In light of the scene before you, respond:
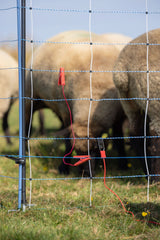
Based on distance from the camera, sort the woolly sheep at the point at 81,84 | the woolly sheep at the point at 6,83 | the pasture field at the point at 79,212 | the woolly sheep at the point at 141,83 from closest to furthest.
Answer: the pasture field at the point at 79,212
the woolly sheep at the point at 141,83
the woolly sheep at the point at 81,84
the woolly sheep at the point at 6,83

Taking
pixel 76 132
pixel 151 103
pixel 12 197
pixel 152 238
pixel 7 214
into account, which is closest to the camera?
pixel 152 238

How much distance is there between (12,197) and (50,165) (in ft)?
4.54

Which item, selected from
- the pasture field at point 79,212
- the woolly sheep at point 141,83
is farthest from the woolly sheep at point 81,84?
the pasture field at point 79,212

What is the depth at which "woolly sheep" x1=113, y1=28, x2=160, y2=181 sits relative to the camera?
9.02ft

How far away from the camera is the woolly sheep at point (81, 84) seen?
3428 millimetres

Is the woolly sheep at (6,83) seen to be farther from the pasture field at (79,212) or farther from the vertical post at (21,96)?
the vertical post at (21,96)

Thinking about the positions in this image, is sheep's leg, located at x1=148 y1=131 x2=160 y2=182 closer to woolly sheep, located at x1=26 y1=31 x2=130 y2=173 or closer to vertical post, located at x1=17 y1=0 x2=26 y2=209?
woolly sheep, located at x1=26 y1=31 x2=130 y2=173

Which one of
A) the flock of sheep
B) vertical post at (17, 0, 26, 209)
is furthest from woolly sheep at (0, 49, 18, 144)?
vertical post at (17, 0, 26, 209)

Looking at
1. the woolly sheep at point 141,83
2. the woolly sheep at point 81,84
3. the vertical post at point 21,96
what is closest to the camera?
the vertical post at point 21,96

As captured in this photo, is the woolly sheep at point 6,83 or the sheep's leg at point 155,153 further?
the woolly sheep at point 6,83

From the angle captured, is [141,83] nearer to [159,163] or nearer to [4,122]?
[159,163]

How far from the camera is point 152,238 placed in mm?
1878

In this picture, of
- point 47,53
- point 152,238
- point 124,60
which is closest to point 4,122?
point 47,53

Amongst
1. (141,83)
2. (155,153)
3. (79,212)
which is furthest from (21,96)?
(155,153)
